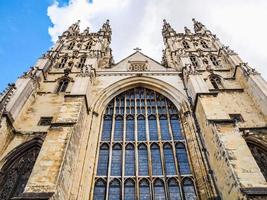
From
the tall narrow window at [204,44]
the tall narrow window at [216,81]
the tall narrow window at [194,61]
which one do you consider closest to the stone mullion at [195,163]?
the tall narrow window at [216,81]

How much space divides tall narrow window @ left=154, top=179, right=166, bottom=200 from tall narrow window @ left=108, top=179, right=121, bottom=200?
4.28ft

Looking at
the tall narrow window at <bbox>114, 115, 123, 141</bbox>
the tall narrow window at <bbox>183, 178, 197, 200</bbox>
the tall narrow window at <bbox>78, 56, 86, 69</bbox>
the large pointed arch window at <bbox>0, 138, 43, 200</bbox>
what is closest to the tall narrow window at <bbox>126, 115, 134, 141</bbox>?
the tall narrow window at <bbox>114, 115, 123, 141</bbox>

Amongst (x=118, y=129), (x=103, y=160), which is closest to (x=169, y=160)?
(x=103, y=160)

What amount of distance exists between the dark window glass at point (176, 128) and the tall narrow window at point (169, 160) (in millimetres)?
721

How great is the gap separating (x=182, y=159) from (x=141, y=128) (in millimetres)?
2471

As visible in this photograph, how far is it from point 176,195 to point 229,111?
5531 mm

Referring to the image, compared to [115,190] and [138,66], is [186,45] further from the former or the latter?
[115,190]

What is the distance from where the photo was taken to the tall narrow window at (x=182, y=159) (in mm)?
10430

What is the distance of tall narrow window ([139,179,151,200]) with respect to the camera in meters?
9.44

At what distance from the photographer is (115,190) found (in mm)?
9781

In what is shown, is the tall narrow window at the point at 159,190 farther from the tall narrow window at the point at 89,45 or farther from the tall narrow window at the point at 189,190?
the tall narrow window at the point at 89,45

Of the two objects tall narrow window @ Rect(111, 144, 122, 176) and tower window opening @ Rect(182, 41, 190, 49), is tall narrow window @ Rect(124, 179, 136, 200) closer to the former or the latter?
tall narrow window @ Rect(111, 144, 122, 176)

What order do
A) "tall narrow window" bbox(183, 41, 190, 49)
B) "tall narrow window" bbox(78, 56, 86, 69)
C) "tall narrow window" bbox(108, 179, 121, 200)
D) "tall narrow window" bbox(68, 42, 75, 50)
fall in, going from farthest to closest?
"tall narrow window" bbox(68, 42, 75, 50) < "tall narrow window" bbox(183, 41, 190, 49) < "tall narrow window" bbox(78, 56, 86, 69) < "tall narrow window" bbox(108, 179, 121, 200)

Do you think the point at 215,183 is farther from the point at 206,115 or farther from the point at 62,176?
the point at 62,176
